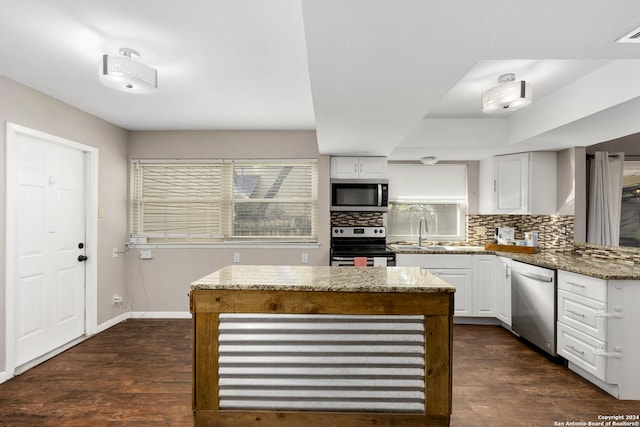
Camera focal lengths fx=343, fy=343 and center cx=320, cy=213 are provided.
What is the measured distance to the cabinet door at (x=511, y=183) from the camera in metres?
4.12

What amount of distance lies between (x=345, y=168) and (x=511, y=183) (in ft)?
6.78

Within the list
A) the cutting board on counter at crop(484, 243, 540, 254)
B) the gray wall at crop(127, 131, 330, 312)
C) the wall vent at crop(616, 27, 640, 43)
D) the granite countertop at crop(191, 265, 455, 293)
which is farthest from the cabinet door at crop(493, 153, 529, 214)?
the wall vent at crop(616, 27, 640, 43)

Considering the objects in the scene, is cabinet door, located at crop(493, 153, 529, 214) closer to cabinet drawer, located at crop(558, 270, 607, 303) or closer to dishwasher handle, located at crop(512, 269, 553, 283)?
dishwasher handle, located at crop(512, 269, 553, 283)

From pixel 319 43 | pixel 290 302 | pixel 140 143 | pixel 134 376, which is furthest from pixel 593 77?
pixel 140 143

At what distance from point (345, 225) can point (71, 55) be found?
3.33 metres

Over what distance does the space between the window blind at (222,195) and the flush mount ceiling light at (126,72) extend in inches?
84.6

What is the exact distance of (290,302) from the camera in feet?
6.46

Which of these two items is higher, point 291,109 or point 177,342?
point 291,109

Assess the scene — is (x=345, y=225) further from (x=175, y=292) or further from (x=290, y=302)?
(x=290, y=302)

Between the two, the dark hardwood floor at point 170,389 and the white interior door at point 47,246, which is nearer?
the dark hardwood floor at point 170,389

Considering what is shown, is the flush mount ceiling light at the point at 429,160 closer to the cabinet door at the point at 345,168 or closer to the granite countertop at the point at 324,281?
Result: the cabinet door at the point at 345,168

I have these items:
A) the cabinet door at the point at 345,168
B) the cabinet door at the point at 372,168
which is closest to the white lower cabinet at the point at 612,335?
the cabinet door at the point at 372,168

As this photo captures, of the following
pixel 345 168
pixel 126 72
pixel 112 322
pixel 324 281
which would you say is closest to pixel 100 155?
pixel 112 322

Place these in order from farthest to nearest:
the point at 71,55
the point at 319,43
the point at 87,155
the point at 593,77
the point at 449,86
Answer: the point at 87,155, the point at 593,77, the point at 71,55, the point at 449,86, the point at 319,43
